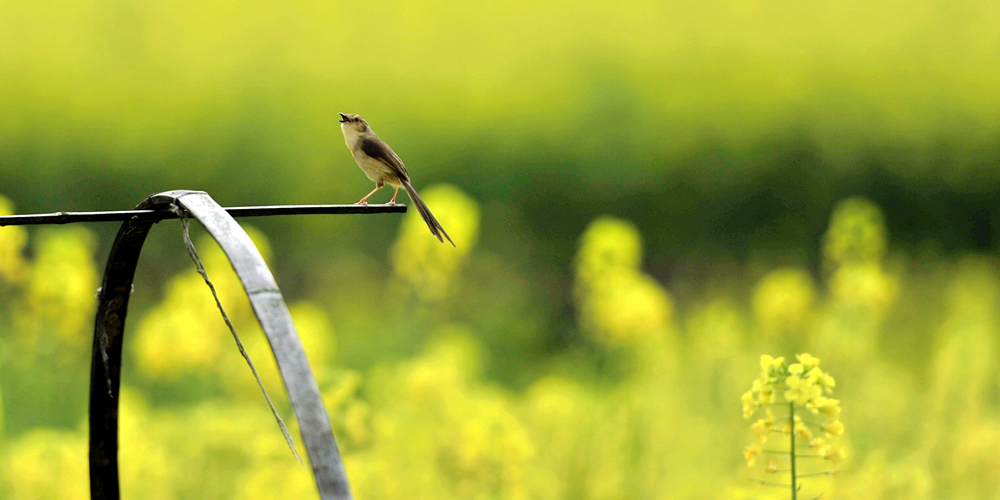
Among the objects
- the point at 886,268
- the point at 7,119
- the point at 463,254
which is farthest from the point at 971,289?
the point at 7,119

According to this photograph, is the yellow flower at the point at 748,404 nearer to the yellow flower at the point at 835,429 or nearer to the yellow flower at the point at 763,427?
the yellow flower at the point at 763,427

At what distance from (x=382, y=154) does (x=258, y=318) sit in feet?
4.10

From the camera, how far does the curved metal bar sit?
4.17ft

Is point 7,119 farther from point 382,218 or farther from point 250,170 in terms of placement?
point 382,218

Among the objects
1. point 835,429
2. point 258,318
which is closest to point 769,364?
point 835,429

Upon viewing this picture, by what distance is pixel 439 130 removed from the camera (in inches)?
163

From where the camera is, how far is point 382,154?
255cm

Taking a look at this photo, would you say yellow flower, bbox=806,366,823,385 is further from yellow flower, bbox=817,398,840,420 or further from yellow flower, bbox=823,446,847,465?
yellow flower, bbox=823,446,847,465

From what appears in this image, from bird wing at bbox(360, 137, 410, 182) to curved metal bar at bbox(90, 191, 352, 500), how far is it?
760 millimetres

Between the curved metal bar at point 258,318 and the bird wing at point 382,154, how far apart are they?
29.9 inches

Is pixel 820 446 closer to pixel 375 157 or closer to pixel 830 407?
pixel 830 407

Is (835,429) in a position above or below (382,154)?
below

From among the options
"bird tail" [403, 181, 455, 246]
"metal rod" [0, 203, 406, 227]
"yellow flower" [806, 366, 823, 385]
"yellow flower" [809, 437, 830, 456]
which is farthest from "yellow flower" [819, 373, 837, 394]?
"metal rod" [0, 203, 406, 227]

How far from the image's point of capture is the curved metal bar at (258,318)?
4.17ft
